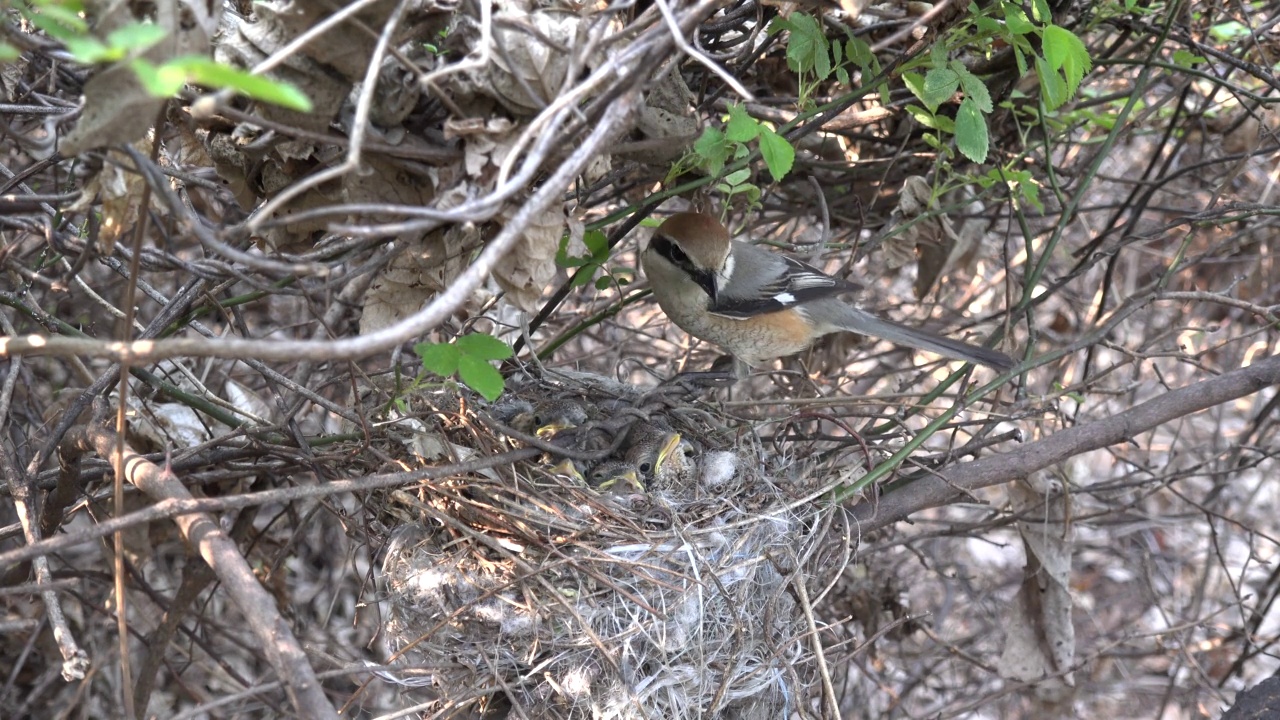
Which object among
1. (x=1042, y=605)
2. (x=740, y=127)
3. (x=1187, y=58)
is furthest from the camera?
(x=1042, y=605)

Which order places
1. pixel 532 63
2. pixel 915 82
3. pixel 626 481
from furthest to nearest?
pixel 626 481
pixel 915 82
pixel 532 63

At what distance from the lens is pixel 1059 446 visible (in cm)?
283

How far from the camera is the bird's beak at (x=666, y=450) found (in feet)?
8.98

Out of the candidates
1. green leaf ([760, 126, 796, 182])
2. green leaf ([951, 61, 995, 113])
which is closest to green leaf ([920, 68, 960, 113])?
green leaf ([951, 61, 995, 113])

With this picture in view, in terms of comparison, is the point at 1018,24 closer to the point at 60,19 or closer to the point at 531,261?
the point at 531,261

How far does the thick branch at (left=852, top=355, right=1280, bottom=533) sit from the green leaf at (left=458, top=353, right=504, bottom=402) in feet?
3.81

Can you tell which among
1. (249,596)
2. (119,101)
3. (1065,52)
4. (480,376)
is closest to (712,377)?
(480,376)

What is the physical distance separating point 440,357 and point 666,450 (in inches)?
32.9

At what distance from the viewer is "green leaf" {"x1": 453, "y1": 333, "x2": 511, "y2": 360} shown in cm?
215

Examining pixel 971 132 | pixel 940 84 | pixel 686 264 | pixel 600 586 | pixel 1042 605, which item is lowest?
pixel 1042 605

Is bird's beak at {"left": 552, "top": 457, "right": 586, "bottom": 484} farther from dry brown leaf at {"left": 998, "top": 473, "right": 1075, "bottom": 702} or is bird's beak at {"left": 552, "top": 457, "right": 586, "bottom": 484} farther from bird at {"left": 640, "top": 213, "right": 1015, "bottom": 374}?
dry brown leaf at {"left": 998, "top": 473, "right": 1075, "bottom": 702}

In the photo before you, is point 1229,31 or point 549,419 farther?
point 1229,31

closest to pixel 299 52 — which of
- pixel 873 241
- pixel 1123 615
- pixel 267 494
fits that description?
pixel 267 494

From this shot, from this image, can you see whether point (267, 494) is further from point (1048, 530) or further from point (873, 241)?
point (1048, 530)
